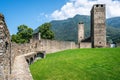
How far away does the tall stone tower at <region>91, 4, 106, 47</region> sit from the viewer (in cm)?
5947

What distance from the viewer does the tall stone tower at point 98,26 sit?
195ft

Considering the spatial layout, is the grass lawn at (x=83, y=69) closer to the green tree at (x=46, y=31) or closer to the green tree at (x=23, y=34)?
the green tree at (x=46, y=31)

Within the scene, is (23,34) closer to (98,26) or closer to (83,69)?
(98,26)

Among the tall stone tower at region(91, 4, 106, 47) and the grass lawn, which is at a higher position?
the tall stone tower at region(91, 4, 106, 47)

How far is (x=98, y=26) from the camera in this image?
59.8m

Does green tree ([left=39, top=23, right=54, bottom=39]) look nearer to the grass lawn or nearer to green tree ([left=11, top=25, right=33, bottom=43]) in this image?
green tree ([left=11, top=25, right=33, bottom=43])

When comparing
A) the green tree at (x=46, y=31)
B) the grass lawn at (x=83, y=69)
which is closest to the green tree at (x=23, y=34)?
the green tree at (x=46, y=31)

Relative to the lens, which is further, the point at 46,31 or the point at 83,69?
the point at 46,31

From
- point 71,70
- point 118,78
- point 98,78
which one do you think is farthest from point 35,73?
point 118,78

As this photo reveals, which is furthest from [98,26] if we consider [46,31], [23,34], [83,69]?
[83,69]

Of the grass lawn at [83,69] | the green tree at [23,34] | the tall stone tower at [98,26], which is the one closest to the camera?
the grass lawn at [83,69]

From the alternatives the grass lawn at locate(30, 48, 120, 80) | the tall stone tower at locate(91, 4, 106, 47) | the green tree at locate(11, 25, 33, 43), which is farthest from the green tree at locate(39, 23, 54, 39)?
the grass lawn at locate(30, 48, 120, 80)

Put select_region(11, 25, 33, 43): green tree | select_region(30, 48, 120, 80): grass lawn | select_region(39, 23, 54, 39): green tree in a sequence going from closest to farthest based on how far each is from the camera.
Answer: select_region(30, 48, 120, 80): grass lawn
select_region(11, 25, 33, 43): green tree
select_region(39, 23, 54, 39): green tree

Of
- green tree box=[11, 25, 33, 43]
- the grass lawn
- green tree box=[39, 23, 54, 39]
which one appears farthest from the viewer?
green tree box=[39, 23, 54, 39]
